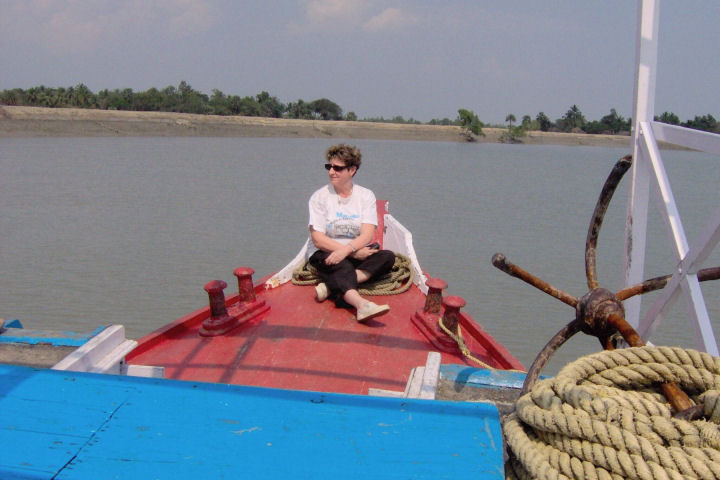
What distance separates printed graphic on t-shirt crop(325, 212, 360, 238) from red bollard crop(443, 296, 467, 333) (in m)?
0.97

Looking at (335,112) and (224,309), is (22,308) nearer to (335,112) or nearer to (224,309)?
(224,309)

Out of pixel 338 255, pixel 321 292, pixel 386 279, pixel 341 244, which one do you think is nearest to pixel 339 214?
pixel 341 244

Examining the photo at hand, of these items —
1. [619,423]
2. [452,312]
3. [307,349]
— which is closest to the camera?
[619,423]

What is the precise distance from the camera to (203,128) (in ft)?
149

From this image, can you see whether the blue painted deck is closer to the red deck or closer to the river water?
the red deck

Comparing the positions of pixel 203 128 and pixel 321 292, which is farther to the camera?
pixel 203 128

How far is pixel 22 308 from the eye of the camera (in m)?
7.00

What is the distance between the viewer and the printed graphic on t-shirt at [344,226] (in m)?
3.96

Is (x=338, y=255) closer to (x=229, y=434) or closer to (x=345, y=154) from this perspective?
(x=345, y=154)

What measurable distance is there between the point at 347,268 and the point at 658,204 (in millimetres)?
2348

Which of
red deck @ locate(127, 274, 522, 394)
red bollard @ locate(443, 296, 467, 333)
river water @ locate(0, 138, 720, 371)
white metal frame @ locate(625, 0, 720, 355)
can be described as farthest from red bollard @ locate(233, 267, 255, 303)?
river water @ locate(0, 138, 720, 371)

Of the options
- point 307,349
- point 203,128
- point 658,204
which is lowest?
point 307,349

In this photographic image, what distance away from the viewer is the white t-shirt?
3.96 m

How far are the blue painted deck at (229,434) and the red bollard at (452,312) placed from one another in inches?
94.9
